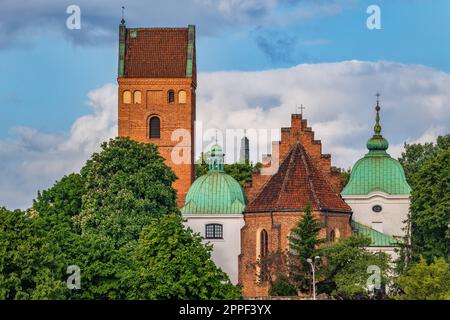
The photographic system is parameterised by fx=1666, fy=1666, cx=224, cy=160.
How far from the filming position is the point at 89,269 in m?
72.0

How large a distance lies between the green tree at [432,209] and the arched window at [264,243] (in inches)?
345

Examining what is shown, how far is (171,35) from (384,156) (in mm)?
27942

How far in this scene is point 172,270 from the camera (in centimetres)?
7406

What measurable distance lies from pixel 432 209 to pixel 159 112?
38256 mm

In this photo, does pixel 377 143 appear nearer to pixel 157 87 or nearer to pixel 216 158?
pixel 216 158

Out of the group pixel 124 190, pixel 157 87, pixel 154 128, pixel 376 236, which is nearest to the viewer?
pixel 124 190

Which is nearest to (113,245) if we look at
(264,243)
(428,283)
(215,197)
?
(428,283)

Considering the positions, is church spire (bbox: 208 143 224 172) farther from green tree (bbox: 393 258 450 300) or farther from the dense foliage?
green tree (bbox: 393 258 450 300)

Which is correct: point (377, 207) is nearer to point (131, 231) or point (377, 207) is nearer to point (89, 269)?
point (131, 231)

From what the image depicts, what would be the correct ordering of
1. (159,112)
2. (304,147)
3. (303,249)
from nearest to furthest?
(303,249) → (304,147) → (159,112)

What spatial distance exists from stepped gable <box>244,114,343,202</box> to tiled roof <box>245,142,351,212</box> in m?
1.13

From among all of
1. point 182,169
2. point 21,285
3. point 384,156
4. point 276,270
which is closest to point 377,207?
point 384,156

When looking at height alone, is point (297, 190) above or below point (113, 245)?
above
